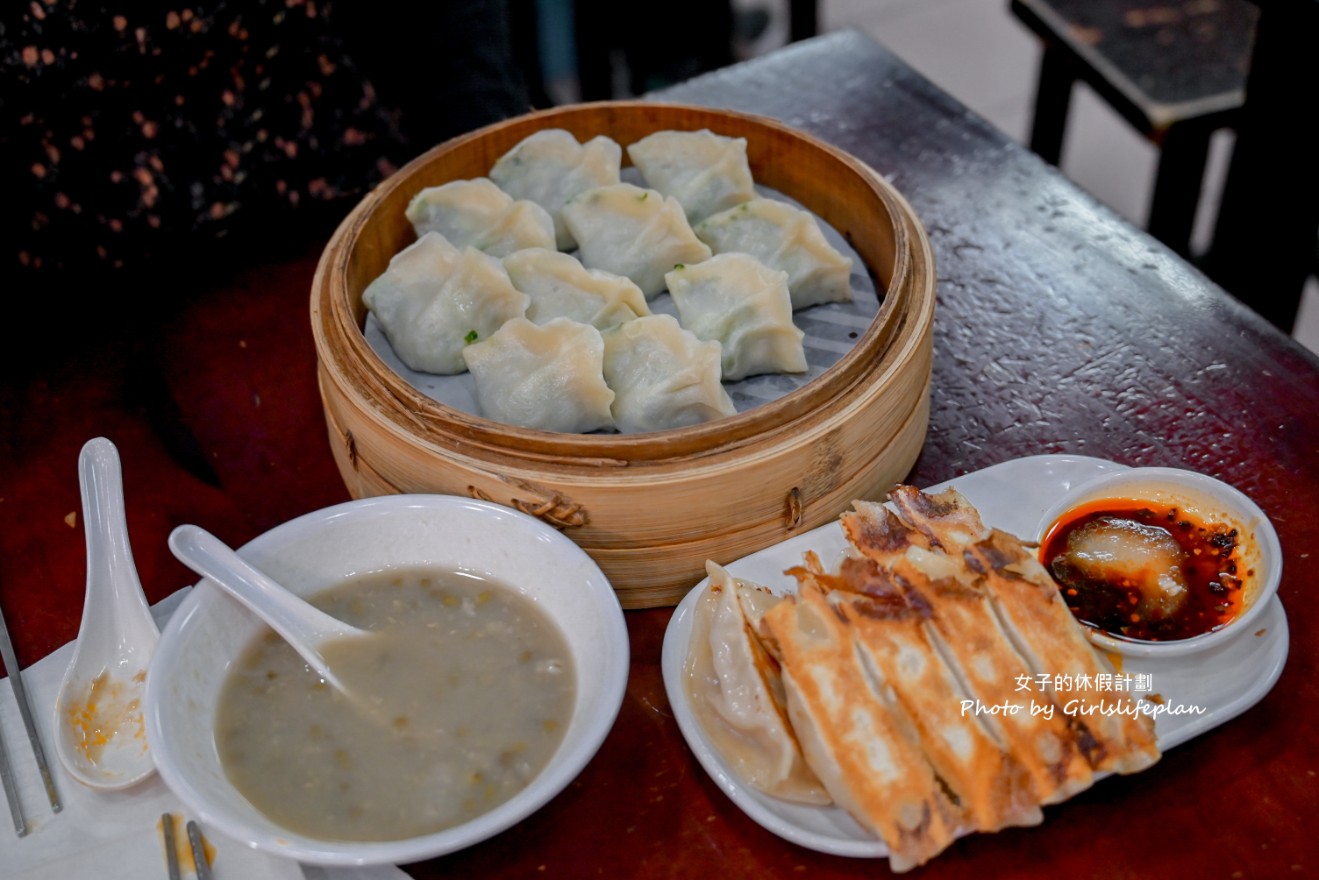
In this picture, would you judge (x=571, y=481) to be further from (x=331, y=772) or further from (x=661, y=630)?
(x=331, y=772)

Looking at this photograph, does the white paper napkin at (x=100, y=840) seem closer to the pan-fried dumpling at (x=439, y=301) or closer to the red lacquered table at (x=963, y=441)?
the red lacquered table at (x=963, y=441)

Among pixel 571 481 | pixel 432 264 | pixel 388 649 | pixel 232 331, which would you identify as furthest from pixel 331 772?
pixel 232 331

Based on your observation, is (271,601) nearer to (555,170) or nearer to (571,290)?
(571,290)

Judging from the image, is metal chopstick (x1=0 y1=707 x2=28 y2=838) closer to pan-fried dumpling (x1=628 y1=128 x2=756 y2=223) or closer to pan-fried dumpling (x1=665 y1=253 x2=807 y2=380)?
pan-fried dumpling (x1=665 y1=253 x2=807 y2=380)

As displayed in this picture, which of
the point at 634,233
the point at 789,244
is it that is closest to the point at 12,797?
the point at 634,233

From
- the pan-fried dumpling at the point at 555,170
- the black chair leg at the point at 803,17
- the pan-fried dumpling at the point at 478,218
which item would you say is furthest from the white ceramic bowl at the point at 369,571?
the black chair leg at the point at 803,17

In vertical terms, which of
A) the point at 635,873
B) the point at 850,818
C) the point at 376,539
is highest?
the point at 376,539

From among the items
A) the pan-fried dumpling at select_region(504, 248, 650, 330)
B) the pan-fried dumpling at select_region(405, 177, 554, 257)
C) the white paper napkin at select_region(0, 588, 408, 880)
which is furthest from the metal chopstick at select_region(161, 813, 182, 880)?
the pan-fried dumpling at select_region(405, 177, 554, 257)
